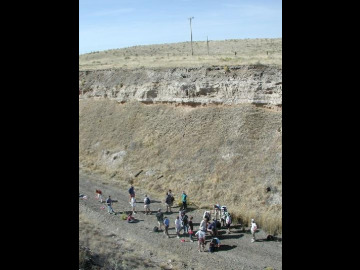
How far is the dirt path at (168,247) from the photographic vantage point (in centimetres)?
1795

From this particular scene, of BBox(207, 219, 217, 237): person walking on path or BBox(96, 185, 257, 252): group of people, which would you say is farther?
BBox(207, 219, 217, 237): person walking on path

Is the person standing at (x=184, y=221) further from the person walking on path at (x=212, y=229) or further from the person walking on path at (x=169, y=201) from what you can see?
the person walking on path at (x=169, y=201)

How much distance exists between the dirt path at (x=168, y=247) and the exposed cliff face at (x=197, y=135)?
2.41 metres

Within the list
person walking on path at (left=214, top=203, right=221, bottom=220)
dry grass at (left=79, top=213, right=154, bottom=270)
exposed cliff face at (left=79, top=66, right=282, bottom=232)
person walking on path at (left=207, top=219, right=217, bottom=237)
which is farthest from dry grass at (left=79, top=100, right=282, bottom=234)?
dry grass at (left=79, top=213, right=154, bottom=270)

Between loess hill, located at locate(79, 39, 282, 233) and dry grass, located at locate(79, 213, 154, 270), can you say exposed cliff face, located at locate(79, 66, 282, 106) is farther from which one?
dry grass, located at locate(79, 213, 154, 270)

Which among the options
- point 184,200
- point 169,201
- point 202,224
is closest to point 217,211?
point 184,200

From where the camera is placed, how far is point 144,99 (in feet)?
120

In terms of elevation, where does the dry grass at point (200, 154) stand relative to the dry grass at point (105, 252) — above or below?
above

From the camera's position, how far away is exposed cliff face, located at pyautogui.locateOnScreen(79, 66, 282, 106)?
29.3 metres

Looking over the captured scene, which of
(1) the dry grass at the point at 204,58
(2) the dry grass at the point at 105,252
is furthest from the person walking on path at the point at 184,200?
(1) the dry grass at the point at 204,58

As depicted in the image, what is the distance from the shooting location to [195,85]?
32969 mm

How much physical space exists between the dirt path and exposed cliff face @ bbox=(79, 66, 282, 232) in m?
2.41
